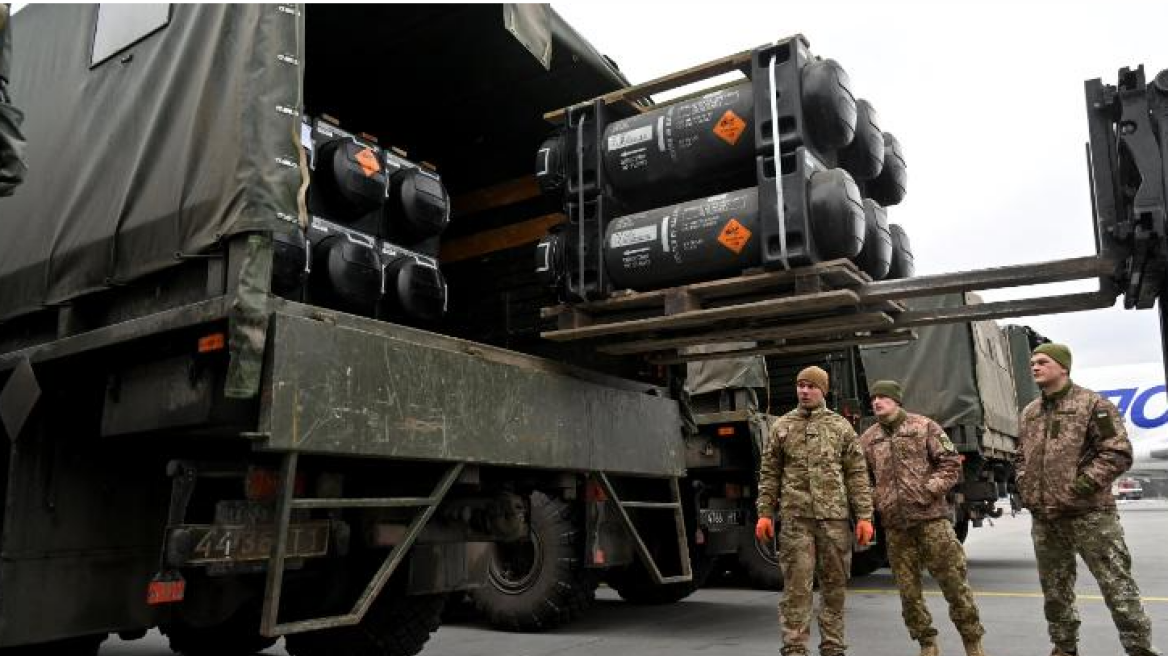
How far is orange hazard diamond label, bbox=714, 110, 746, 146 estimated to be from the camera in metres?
4.45

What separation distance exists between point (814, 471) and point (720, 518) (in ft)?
8.52

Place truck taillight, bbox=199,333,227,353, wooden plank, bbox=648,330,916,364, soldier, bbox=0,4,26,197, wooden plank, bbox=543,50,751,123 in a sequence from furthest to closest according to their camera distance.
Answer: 1. wooden plank, bbox=648,330,916,364
2. wooden plank, bbox=543,50,751,123
3. truck taillight, bbox=199,333,227,353
4. soldier, bbox=0,4,26,197

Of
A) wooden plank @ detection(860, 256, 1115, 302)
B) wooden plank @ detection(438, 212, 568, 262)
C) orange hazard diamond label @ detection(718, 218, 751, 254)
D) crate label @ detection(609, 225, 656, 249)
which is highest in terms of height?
wooden plank @ detection(438, 212, 568, 262)

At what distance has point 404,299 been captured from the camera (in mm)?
4523

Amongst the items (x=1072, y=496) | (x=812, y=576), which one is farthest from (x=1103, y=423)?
(x=812, y=576)

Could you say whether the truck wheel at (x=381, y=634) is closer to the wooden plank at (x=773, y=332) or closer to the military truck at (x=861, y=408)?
the wooden plank at (x=773, y=332)

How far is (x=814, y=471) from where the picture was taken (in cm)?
511

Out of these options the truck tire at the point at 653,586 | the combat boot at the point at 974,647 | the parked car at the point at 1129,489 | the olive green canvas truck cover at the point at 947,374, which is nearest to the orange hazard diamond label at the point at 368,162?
the combat boot at the point at 974,647

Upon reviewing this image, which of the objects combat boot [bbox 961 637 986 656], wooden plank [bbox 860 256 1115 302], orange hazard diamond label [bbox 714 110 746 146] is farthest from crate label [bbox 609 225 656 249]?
combat boot [bbox 961 637 986 656]

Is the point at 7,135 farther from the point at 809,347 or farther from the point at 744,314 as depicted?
the point at 809,347

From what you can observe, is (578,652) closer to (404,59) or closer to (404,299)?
(404,299)

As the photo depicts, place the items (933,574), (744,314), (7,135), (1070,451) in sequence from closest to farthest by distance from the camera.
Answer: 1. (7,135)
2. (744,314)
3. (1070,451)
4. (933,574)

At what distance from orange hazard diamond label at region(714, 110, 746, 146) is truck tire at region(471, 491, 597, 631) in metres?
2.64

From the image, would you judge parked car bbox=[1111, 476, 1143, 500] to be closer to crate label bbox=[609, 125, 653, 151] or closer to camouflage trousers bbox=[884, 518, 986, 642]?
camouflage trousers bbox=[884, 518, 986, 642]
